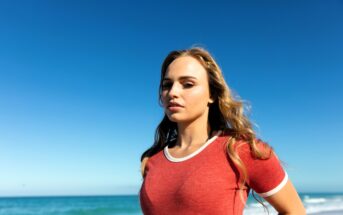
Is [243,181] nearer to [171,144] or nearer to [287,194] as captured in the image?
[287,194]

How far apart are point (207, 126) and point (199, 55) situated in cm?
43

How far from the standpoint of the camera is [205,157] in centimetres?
189

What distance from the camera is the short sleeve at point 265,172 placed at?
176 cm

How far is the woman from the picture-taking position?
1769 mm

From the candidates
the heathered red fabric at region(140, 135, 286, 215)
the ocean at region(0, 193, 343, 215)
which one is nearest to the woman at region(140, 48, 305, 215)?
the heathered red fabric at region(140, 135, 286, 215)

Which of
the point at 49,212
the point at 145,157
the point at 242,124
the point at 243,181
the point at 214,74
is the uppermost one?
the point at 214,74

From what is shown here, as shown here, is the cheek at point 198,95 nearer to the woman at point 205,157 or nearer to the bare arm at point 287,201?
the woman at point 205,157

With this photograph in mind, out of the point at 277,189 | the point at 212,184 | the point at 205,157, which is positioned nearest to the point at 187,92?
the point at 205,157

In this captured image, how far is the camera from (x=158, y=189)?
1.93m

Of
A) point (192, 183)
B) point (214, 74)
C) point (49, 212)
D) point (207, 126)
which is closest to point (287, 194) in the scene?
point (192, 183)

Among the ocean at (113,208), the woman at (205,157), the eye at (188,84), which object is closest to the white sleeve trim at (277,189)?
the woman at (205,157)

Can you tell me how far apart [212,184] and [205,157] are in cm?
17

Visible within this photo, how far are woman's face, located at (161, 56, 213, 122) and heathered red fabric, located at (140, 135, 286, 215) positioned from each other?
0.26m

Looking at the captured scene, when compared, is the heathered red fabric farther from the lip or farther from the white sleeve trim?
the lip
